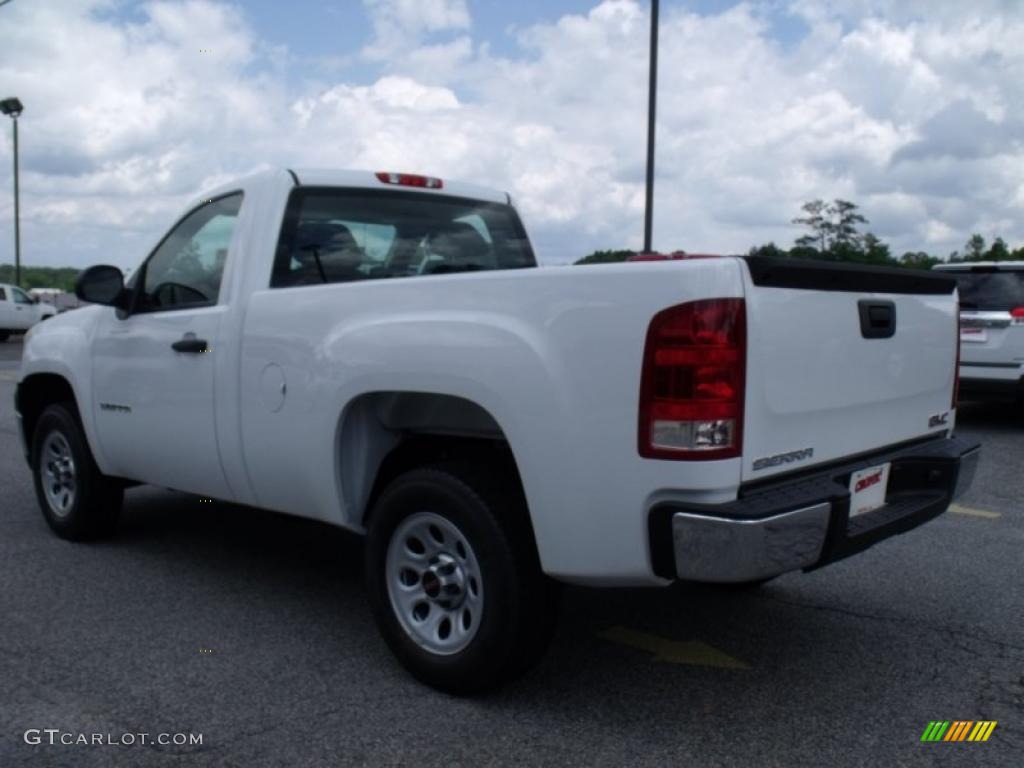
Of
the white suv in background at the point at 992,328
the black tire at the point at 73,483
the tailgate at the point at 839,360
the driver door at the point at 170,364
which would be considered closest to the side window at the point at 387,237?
the driver door at the point at 170,364

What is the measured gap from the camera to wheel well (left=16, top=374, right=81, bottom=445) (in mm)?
5621

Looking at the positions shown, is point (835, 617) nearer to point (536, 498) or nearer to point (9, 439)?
point (536, 498)

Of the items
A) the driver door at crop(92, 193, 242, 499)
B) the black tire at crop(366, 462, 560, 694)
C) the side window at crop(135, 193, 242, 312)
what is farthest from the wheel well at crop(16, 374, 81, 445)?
the black tire at crop(366, 462, 560, 694)

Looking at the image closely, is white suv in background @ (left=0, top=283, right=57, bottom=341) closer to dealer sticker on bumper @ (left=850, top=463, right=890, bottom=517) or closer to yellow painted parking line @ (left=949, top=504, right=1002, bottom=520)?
yellow painted parking line @ (left=949, top=504, right=1002, bottom=520)

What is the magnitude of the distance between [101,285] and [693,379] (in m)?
3.14

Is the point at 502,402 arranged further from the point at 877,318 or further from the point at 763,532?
the point at 877,318

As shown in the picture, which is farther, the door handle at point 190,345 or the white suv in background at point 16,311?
the white suv in background at point 16,311

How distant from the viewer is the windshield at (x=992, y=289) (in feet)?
32.5

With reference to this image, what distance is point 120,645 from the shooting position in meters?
3.92

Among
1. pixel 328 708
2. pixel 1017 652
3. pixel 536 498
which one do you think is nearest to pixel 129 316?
pixel 328 708

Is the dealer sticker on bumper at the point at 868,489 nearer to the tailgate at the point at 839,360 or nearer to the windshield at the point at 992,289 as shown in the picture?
the tailgate at the point at 839,360

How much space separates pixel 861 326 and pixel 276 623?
2552 millimetres

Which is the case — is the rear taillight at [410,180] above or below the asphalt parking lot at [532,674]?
above

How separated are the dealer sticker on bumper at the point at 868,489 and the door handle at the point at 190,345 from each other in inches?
103
